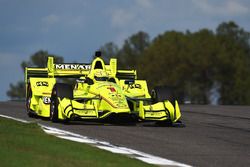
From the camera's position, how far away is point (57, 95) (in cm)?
1803

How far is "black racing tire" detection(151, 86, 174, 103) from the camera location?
1873cm

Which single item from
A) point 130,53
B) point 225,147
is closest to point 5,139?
point 225,147

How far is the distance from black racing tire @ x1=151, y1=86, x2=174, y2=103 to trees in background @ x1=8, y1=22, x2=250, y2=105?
209 feet

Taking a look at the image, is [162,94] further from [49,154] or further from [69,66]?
[49,154]

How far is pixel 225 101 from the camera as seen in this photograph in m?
85.4

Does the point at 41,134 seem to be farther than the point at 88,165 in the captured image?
Yes

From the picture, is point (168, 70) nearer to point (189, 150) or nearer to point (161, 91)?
point (161, 91)

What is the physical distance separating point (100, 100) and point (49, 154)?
732 centimetres

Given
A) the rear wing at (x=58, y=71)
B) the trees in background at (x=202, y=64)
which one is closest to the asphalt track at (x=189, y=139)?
the rear wing at (x=58, y=71)

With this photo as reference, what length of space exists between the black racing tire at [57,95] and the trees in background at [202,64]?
64.8 m

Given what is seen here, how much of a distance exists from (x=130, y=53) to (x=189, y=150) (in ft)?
306

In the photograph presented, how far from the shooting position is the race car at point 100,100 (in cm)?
1730

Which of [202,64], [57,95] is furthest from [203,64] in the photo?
[57,95]


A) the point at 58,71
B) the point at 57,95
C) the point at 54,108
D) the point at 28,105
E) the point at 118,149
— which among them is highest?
the point at 58,71
